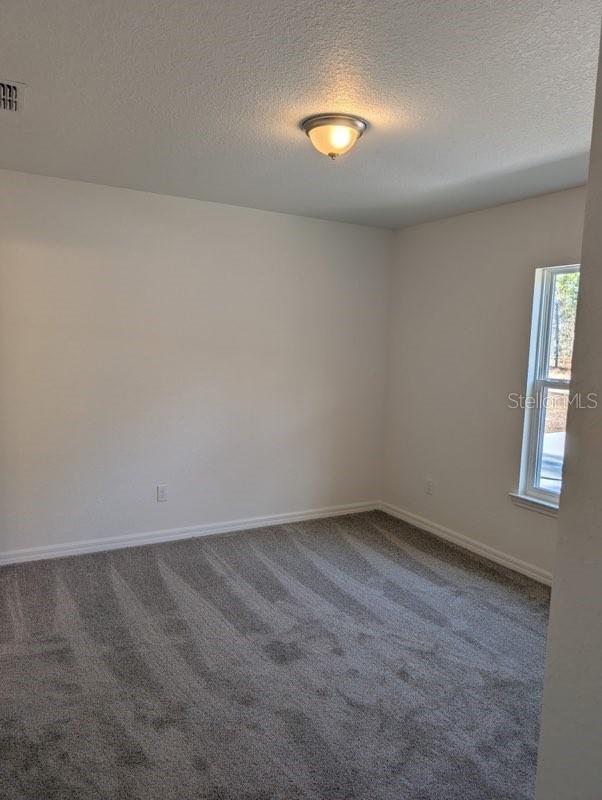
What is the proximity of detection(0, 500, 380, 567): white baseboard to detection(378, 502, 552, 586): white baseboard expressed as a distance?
306 mm

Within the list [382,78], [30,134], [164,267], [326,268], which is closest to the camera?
[382,78]

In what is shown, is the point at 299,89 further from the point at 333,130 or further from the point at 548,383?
the point at 548,383

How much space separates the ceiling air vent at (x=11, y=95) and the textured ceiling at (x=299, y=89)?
6 centimetres

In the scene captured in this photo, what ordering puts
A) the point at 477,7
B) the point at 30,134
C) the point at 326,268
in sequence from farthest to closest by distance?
the point at 326,268, the point at 30,134, the point at 477,7

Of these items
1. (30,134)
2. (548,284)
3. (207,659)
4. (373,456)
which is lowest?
(207,659)

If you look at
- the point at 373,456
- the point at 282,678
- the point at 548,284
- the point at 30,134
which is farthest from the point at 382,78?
the point at 373,456

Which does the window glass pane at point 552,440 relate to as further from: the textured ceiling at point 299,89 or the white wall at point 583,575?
the white wall at point 583,575

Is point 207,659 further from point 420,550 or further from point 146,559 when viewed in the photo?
point 420,550

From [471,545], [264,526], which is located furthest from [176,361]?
[471,545]

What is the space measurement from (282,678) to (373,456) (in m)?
2.82

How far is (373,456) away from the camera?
204 inches

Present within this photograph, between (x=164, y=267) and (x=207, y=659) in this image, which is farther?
(x=164, y=267)

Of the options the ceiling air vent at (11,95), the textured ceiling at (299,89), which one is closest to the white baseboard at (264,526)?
the textured ceiling at (299,89)

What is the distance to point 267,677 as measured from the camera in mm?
2576
